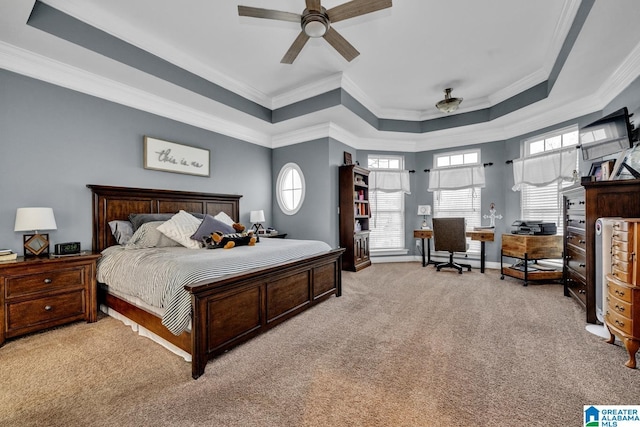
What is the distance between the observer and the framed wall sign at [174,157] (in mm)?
3674

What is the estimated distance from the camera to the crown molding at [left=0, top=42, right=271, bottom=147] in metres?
2.69

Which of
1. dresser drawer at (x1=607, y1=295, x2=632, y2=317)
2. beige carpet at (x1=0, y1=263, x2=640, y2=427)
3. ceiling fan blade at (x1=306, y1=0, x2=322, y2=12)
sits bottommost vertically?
beige carpet at (x1=0, y1=263, x2=640, y2=427)

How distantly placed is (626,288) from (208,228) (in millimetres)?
3757

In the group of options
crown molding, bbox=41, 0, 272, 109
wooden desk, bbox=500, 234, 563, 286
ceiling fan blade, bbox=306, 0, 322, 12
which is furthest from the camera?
wooden desk, bbox=500, 234, 563, 286

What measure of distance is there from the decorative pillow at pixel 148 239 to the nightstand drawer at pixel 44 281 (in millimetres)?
492

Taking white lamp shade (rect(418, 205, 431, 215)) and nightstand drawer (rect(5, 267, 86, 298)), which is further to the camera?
white lamp shade (rect(418, 205, 431, 215))

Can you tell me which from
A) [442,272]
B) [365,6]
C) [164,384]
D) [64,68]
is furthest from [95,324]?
[442,272]

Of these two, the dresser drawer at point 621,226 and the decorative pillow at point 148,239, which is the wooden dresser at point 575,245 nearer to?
the dresser drawer at point 621,226

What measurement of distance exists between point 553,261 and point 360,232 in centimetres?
335

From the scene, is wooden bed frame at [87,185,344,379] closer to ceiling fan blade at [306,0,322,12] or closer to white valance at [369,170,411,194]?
ceiling fan blade at [306,0,322,12]

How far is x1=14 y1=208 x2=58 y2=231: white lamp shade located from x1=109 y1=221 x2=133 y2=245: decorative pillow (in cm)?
68

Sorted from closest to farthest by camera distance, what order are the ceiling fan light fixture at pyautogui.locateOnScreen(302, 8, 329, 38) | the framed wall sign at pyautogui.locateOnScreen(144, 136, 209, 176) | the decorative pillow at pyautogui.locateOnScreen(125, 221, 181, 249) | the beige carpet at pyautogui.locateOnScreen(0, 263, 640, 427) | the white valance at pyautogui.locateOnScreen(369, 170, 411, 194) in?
the beige carpet at pyautogui.locateOnScreen(0, 263, 640, 427)
the ceiling fan light fixture at pyautogui.locateOnScreen(302, 8, 329, 38)
the decorative pillow at pyautogui.locateOnScreen(125, 221, 181, 249)
the framed wall sign at pyautogui.locateOnScreen(144, 136, 209, 176)
the white valance at pyautogui.locateOnScreen(369, 170, 411, 194)

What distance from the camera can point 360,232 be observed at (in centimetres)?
527

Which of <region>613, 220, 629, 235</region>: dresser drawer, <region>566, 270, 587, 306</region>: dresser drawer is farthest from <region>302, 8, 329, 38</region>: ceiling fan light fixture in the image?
<region>566, 270, 587, 306</region>: dresser drawer
